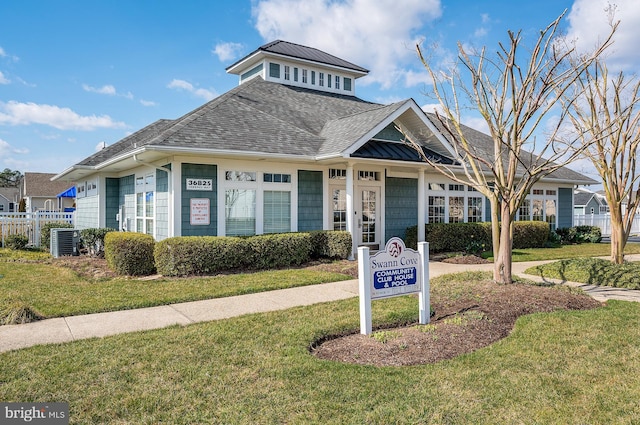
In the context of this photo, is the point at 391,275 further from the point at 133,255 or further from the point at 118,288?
the point at 133,255

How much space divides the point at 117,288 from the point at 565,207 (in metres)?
21.2

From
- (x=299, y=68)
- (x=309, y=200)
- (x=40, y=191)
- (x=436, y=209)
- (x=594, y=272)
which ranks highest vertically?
(x=299, y=68)

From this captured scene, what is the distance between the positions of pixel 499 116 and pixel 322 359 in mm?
5808

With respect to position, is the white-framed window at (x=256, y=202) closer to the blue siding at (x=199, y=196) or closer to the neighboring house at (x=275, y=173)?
the neighboring house at (x=275, y=173)

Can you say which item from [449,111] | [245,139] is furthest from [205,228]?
[449,111]

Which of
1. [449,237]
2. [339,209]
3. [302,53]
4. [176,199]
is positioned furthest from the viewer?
[302,53]

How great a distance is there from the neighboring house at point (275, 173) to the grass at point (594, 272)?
4725mm

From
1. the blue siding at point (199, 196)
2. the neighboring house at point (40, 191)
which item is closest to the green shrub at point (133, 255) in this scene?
the blue siding at point (199, 196)

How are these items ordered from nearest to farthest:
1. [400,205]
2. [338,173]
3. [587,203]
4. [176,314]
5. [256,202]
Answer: [176,314], [256,202], [338,173], [400,205], [587,203]

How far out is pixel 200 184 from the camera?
36.3 ft

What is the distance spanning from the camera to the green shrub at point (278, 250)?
35.1ft

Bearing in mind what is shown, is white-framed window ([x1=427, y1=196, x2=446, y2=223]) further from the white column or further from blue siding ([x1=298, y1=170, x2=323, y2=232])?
the white column

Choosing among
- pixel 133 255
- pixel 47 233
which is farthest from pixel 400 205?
pixel 47 233

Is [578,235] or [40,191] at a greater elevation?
[40,191]
